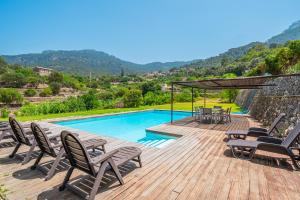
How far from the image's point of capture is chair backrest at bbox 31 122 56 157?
3253 mm

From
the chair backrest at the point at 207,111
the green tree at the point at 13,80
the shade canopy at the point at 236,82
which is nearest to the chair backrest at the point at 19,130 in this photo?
the shade canopy at the point at 236,82

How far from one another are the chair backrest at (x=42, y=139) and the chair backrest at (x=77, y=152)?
82 centimetres

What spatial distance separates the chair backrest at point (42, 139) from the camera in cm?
325

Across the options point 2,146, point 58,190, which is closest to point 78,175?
point 58,190

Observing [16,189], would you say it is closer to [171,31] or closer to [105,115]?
[105,115]

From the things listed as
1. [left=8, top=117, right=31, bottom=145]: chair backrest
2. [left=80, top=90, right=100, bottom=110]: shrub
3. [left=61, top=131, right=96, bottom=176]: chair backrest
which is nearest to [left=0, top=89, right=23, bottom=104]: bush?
[left=80, top=90, right=100, bottom=110]: shrub

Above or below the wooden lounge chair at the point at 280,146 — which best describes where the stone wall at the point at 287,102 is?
above

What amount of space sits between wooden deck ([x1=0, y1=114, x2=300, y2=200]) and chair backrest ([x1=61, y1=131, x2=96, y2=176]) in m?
0.47

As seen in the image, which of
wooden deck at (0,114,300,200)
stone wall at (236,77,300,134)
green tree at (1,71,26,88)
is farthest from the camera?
green tree at (1,71,26,88)

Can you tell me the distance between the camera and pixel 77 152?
101 inches

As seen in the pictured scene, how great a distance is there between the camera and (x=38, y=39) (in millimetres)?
43969

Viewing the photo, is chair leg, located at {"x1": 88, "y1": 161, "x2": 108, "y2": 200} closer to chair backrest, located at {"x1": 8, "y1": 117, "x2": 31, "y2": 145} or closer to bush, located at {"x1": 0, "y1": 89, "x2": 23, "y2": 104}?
chair backrest, located at {"x1": 8, "y1": 117, "x2": 31, "y2": 145}

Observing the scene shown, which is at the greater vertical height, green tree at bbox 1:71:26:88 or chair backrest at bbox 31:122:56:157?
green tree at bbox 1:71:26:88

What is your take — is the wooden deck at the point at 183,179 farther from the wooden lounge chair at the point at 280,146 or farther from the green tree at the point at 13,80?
the green tree at the point at 13,80
